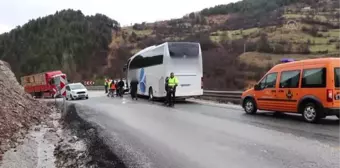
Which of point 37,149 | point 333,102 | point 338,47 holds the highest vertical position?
point 338,47

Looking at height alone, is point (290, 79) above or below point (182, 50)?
below

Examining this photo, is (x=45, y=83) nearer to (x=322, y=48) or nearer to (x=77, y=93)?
(x=77, y=93)

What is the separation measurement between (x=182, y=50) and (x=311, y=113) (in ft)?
37.3

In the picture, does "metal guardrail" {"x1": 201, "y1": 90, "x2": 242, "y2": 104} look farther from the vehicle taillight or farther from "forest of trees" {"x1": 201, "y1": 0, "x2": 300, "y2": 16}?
"forest of trees" {"x1": 201, "y1": 0, "x2": 300, "y2": 16}

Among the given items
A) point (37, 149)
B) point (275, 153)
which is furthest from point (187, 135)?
point (37, 149)

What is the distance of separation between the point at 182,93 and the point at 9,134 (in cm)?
1305

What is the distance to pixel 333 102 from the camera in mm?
10914

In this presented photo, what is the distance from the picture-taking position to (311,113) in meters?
11.4

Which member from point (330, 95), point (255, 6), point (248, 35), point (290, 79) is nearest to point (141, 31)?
point (255, 6)

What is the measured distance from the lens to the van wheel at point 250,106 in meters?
14.4

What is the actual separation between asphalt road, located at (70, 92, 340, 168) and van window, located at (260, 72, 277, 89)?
1375 mm

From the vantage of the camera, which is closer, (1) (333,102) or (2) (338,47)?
(1) (333,102)

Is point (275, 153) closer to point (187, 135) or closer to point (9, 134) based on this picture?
point (187, 135)

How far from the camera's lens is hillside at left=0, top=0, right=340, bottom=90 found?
63625 millimetres
